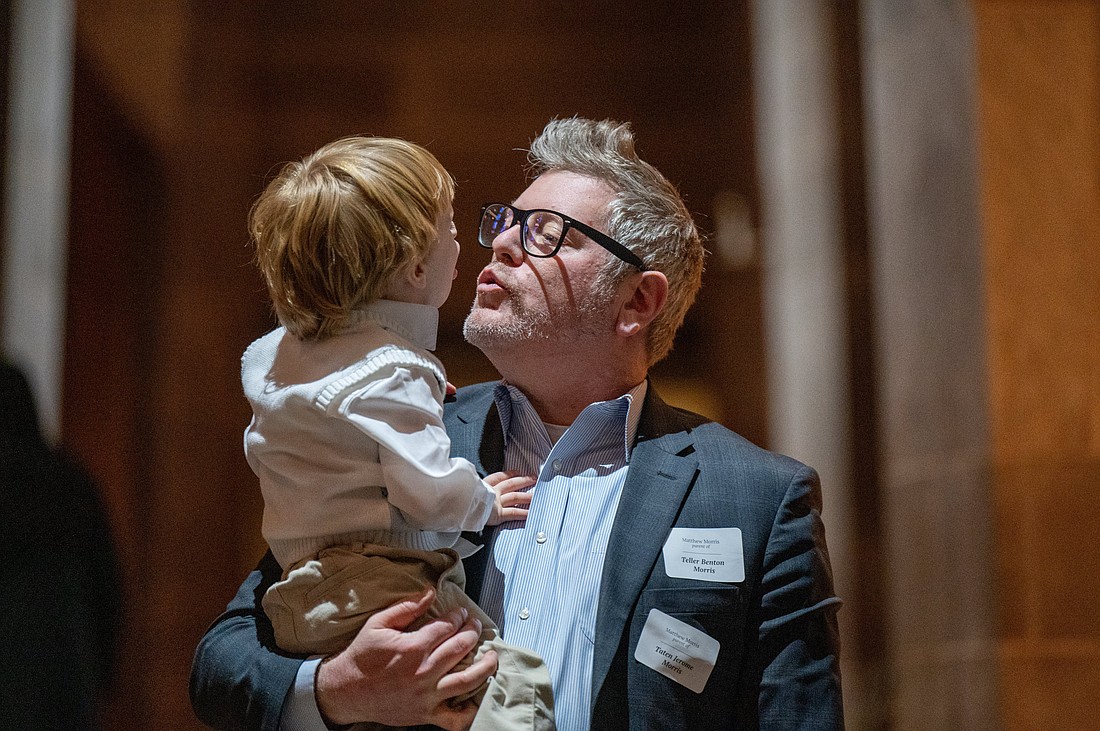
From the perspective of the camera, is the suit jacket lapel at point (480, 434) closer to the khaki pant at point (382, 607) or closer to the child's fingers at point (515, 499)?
the child's fingers at point (515, 499)

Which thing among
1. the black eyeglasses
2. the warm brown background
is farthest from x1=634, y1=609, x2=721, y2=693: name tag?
the warm brown background

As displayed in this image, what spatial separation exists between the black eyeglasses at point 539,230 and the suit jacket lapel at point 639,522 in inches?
16.8

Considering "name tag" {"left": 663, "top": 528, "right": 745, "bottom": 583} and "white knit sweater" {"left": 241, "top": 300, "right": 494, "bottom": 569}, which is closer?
"white knit sweater" {"left": 241, "top": 300, "right": 494, "bottom": 569}

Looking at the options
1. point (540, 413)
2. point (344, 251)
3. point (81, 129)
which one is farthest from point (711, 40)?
point (344, 251)

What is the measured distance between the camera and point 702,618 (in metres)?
2.24

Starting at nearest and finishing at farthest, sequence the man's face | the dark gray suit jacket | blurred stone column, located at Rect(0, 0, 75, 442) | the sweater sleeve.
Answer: the sweater sleeve < the dark gray suit jacket < the man's face < blurred stone column, located at Rect(0, 0, 75, 442)

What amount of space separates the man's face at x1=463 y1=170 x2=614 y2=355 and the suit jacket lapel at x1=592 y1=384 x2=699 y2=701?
30cm

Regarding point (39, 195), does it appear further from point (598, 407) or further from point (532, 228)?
point (598, 407)

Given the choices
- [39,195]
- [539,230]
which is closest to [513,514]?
[539,230]

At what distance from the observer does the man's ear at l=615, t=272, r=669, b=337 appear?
266 cm

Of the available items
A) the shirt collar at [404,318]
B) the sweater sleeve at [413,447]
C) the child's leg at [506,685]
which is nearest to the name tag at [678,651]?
the child's leg at [506,685]

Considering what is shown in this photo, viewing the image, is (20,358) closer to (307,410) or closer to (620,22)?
(307,410)

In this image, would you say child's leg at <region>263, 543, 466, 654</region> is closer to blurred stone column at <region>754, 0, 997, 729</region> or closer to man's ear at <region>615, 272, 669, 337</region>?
man's ear at <region>615, 272, 669, 337</region>

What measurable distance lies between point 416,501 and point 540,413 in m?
0.77
